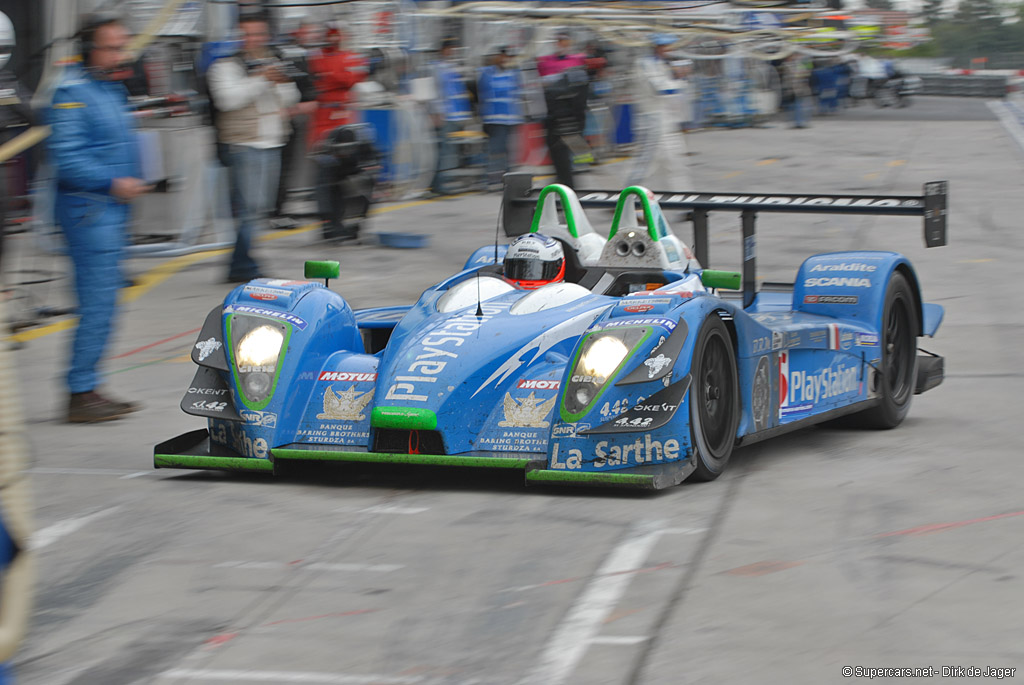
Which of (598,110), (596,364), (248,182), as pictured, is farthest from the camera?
(598,110)

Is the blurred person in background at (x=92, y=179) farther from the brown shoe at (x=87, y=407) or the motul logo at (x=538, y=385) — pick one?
the motul logo at (x=538, y=385)

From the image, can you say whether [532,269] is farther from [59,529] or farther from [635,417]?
[59,529]

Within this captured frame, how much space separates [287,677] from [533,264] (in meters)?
3.72

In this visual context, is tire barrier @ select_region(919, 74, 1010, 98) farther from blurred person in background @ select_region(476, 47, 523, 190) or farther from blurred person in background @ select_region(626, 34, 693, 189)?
blurred person in background @ select_region(626, 34, 693, 189)

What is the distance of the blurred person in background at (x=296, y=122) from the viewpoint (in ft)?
51.1

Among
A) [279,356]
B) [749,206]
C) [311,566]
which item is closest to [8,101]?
[279,356]

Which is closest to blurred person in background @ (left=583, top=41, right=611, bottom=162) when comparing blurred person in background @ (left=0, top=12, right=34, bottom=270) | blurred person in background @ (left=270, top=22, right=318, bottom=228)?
blurred person in background @ (left=270, top=22, right=318, bottom=228)

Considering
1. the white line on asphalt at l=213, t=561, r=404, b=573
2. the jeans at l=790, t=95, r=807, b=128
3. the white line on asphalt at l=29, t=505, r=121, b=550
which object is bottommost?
the jeans at l=790, t=95, r=807, b=128

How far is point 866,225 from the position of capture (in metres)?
17.2

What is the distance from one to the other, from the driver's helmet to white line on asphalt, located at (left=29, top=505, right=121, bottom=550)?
2381mm

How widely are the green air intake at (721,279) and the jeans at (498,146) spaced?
12768mm

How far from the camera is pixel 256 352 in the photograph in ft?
21.7

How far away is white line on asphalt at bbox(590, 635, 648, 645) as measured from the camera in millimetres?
4266

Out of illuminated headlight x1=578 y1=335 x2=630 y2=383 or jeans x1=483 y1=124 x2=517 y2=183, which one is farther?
jeans x1=483 y1=124 x2=517 y2=183
